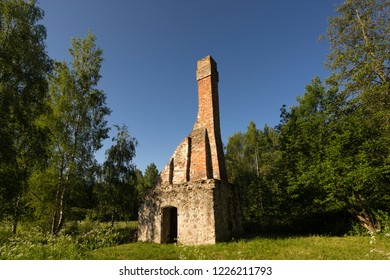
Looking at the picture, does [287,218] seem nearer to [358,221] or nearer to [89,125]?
[358,221]

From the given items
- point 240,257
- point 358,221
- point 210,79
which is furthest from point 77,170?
point 358,221

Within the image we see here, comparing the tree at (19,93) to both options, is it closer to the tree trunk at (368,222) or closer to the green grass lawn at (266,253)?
the green grass lawn at (266,253)

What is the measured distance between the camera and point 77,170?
14.3 meters

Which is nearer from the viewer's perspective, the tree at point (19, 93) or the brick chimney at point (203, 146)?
the tree at point (19, 93)

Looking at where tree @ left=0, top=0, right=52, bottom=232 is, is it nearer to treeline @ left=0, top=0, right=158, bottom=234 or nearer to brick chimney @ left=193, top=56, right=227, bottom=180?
treeline @ left=0, top=0, right=158, bottom=234

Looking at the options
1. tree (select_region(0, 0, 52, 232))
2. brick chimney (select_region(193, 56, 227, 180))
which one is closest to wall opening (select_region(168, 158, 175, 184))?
brick chimney (select_region(193, 56, 227, 180))

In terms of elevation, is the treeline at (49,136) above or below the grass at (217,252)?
above

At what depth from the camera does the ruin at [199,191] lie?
31.2 feet

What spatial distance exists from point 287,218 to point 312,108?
9.14 m

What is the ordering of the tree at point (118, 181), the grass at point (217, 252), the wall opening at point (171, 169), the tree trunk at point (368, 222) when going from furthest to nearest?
the tree at point (118, 181), the tree trunk at point (368, 222), the wall opening at point (171, 169), the grass at point (217, 252)

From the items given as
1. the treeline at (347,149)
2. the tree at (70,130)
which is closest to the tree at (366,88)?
the treeline at (347,149)

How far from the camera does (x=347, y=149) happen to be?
1250 cm

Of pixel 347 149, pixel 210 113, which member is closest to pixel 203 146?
pixel 210 113

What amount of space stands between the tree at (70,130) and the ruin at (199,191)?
5573 millimetres
